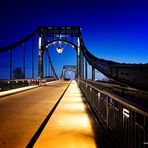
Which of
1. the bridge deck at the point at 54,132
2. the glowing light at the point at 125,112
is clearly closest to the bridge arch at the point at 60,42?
the bridge deck at the point at 54,132

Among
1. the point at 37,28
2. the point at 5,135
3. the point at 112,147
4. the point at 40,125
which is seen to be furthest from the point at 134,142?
the point at 37,28

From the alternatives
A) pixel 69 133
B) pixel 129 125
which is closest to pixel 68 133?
pixel 69 133

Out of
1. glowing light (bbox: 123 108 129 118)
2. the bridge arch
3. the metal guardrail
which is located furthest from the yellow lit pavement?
the bridge arch

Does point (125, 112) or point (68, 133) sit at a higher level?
point (125, 112)

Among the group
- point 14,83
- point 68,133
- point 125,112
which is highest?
point 125,112

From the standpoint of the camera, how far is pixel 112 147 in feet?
25.0

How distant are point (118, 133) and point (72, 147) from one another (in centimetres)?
121

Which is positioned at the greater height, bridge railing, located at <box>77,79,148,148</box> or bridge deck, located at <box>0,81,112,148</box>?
bridge railing, located at <box>77,79,148,148</box>

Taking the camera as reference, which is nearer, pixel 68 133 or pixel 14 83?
pixel 68 133

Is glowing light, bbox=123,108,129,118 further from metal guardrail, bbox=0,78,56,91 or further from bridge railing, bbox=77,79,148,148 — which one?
metal guardrail, bbox=0,78,56,91

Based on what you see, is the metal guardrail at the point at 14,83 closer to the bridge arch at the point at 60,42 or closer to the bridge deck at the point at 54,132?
the bridge arch at the point at 60,42

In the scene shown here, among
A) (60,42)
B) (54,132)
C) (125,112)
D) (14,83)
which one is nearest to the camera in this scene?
(125,112)

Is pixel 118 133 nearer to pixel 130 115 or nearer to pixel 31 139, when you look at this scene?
pixel 130 115

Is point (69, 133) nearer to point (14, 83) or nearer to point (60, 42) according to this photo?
point (14, 83)
